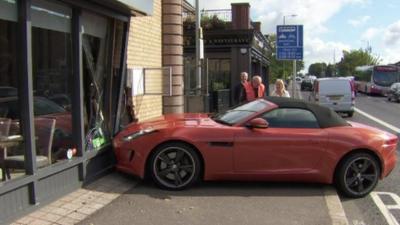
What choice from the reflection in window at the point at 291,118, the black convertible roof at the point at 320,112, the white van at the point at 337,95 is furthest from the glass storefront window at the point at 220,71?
the reflection in window at the point at 291,118

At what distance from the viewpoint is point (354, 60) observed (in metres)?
117

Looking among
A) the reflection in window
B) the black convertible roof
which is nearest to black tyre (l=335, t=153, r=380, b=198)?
the black convertible roof

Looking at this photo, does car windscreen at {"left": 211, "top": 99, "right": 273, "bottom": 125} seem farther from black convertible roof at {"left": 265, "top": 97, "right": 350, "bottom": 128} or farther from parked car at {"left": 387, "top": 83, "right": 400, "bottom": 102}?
parked car at {"left": 387, "top": 83, "right": 400, "bottom": 102}

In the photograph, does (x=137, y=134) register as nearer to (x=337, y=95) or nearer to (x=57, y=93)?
(x=57, y=93)

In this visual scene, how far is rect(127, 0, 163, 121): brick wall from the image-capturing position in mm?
9875

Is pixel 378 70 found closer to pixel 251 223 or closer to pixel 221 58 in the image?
pixel 221 58

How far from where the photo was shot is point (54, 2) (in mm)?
6684

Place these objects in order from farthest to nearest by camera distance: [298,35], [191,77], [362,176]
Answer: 1. [191,77]
2. [298,35]
3. [362,176]

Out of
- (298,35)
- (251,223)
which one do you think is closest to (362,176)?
(251,223)

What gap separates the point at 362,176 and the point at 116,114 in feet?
12.7

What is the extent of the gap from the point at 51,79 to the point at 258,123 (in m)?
2.74

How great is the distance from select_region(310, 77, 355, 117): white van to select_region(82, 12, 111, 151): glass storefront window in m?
16.7

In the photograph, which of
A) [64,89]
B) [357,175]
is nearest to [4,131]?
[64,89]

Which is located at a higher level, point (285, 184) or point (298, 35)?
point (298, 35)
